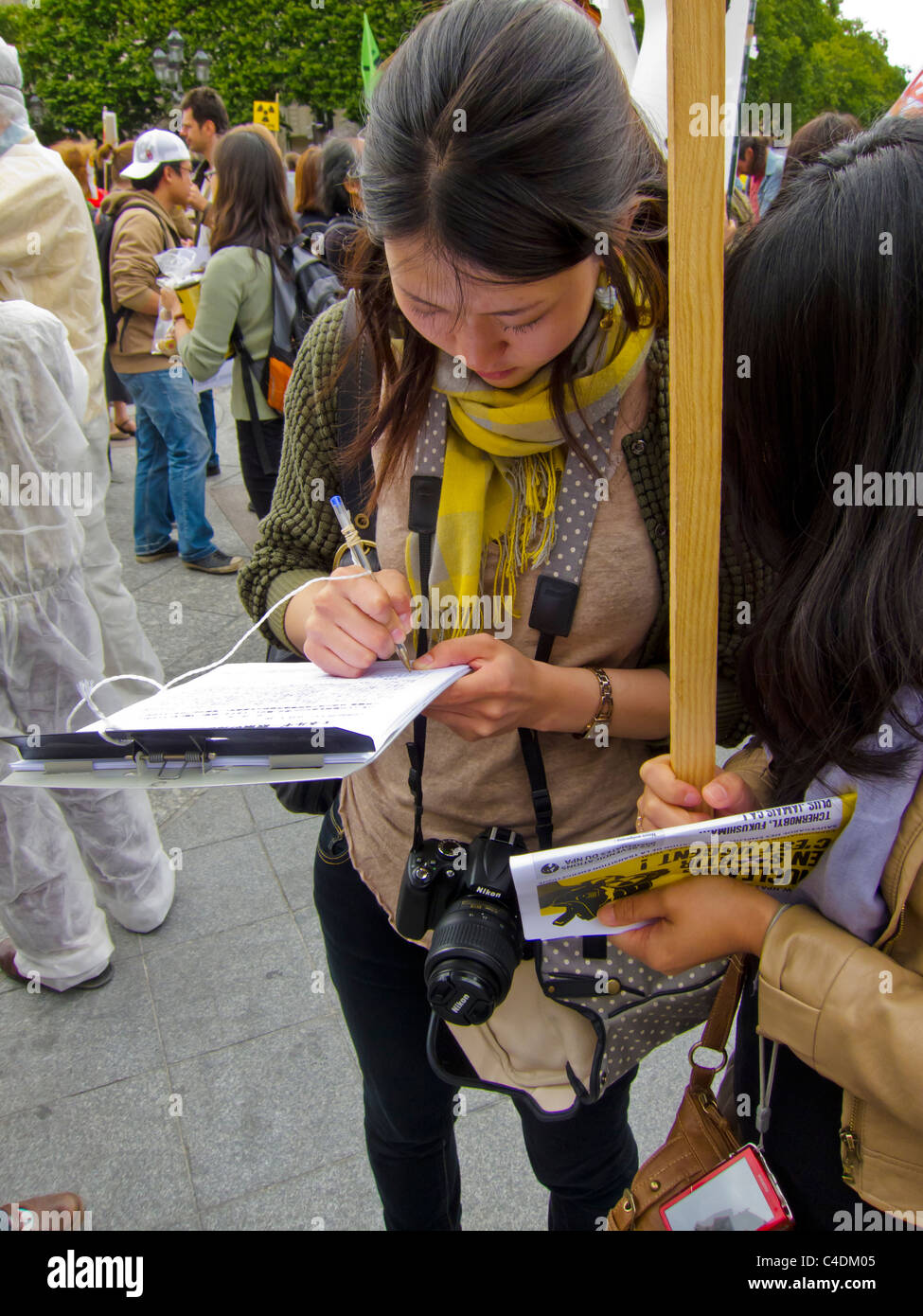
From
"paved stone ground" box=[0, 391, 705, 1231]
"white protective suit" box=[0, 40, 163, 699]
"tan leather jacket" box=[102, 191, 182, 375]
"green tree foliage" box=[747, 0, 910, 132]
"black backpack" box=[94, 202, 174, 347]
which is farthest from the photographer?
"green tree foliage" box=[747, 0, 910, 132]

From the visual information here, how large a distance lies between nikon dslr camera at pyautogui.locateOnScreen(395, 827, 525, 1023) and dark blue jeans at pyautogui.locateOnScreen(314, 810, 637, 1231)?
136 millimetres

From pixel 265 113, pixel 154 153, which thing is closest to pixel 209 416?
pixel 154 153

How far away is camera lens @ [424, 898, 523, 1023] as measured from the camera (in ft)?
3.56

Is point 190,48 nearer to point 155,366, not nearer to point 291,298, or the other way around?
point 155,366

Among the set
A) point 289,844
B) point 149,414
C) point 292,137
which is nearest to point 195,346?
point 149,414

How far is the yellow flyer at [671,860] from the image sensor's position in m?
0.82

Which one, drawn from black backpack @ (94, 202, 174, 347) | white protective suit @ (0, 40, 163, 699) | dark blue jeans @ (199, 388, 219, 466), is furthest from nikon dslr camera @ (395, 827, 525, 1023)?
dark blue jeans @ (199, 388, 219, 466)

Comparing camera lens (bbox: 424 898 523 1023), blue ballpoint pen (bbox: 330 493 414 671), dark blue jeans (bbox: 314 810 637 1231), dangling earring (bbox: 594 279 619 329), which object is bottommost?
dark blue jeans (bbox: 314 810 637 1231)

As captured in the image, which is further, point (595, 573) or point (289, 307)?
point (289, 307)

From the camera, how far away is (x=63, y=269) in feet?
10.9

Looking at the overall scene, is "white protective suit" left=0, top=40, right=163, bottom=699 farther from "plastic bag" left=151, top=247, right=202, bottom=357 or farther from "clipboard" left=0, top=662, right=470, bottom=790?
"clipboard" left=0, top=662, right=470, bottom=790

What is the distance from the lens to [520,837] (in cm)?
123

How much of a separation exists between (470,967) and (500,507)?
575 millimetres
